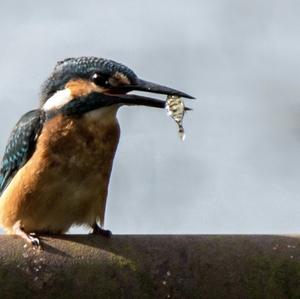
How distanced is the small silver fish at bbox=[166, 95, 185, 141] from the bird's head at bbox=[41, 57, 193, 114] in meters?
0.04

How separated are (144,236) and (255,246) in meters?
0.37

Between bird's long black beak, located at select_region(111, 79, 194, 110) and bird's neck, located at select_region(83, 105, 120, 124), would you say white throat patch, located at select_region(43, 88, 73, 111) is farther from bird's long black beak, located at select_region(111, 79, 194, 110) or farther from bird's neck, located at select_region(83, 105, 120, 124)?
bird's long black beak, located at select_region(111, 79, 194, 110)

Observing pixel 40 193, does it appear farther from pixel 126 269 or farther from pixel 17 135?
pixel 126 269

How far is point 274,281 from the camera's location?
3029 mm

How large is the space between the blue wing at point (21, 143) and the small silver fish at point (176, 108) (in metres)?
0.67

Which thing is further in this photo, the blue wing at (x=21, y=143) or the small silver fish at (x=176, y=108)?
the blue wing at (x=21, y=143)

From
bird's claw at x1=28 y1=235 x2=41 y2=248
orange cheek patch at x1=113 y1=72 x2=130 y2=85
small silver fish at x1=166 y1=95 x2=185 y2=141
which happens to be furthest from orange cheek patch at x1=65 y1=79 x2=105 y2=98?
bird's claw at x1=28 y1=235 x2=41 y2=248

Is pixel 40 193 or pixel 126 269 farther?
pixel 40 193

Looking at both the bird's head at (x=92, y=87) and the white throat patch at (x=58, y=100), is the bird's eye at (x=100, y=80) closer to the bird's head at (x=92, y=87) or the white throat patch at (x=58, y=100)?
the bird's head at (x=92, y=87)

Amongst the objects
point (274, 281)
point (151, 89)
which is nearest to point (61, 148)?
point (151, 89)

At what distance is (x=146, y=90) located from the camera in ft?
13.5

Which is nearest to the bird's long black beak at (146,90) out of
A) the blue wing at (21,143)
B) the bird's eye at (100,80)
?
the bird's eye at (100,80)

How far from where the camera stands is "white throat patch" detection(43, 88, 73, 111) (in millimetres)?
4398

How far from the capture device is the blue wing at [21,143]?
14.6 feet
